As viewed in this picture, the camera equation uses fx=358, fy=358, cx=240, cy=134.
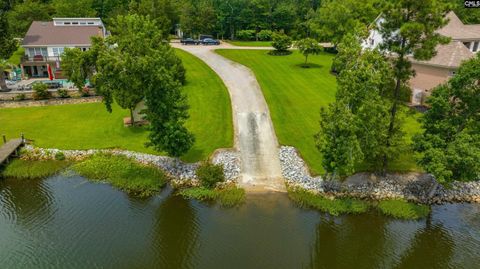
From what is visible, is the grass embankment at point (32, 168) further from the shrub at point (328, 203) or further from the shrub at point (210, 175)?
the shrub at point (328, 203)

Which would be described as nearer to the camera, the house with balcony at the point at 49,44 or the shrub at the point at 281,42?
the house with balcony at the point at 49,44

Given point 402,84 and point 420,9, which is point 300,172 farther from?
point 420,9

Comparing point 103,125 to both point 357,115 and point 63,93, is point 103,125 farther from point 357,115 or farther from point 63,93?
point 357,115

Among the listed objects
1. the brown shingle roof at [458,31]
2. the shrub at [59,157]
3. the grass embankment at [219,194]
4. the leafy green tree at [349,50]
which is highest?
the brown shingle roof at [458,31]

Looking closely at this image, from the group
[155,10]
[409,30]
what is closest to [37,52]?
[155,10]

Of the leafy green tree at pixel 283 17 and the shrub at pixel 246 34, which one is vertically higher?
the leafy green tree at pixel 283 17

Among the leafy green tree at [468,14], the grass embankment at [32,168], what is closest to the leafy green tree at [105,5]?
the grass embankment at [32,168]
